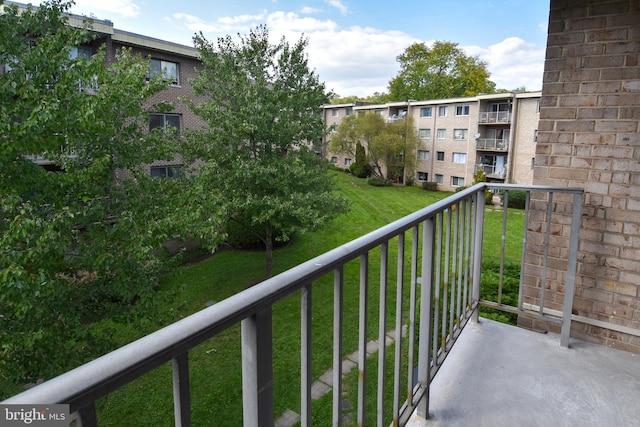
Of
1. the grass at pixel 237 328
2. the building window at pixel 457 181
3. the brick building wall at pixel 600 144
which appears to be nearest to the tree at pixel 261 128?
the grass at pixel 237 328

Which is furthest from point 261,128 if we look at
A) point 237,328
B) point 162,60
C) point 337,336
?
point 337,336

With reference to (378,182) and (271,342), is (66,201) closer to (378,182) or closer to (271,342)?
(271,342)

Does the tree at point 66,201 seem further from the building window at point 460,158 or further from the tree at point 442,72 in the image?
the tree at point 442,72

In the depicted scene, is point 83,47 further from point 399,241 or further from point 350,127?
point 350,127

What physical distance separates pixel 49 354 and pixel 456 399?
16.9ft

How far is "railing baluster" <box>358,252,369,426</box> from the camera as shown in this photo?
1.13m

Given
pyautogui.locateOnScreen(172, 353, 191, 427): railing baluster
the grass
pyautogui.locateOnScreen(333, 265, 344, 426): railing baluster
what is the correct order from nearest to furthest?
pyautogui.locateOnScreen(172, 353, 191, 427): railing baluster → pyautogui.locateOnScreen(333, 265, 344, 426): railing baluster → the grass

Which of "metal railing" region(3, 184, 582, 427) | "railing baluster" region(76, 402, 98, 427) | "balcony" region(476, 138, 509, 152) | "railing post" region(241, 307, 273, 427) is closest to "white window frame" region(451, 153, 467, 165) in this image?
"balcony" region(476, 138, 509, 152)

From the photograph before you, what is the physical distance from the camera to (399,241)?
133 centimetres

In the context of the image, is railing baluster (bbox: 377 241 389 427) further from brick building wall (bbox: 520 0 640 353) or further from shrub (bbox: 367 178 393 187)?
shrub (bbox: 367 178 393 187)

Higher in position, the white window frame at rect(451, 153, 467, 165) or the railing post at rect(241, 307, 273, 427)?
the railing post at rect(241, 307, 273, 427)

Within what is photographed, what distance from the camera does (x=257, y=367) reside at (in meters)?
0.75

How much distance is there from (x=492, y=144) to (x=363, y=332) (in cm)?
2706

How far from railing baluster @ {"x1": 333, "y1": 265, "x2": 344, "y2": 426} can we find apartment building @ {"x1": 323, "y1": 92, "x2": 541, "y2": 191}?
21.0m
